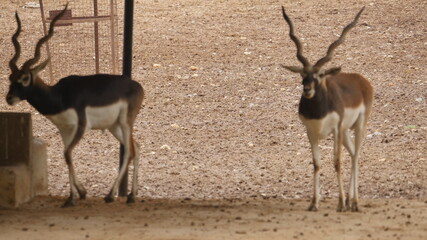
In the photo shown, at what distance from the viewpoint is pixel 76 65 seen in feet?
58.3

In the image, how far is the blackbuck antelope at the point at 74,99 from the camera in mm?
9617

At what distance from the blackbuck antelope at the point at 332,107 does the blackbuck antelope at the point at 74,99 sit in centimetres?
164

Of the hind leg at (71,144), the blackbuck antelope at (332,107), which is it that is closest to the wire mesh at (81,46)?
the hind leg at (71,144)

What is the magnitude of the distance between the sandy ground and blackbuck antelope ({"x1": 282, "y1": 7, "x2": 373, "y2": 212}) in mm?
432

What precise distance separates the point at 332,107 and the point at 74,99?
2307 mm

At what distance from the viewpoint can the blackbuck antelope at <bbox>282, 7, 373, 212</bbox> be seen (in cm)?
930

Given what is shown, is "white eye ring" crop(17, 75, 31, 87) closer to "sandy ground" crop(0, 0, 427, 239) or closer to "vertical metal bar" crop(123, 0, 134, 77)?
"sandy ground" crop(0, 0, 427, 239)

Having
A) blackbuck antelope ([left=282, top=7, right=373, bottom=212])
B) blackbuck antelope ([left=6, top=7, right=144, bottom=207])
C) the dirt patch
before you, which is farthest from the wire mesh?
blackbuck antelope ([left=282, top=7, right=373, bottom=212])

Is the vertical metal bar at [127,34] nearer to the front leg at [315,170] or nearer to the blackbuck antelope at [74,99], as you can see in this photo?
the blackbuck antelope at [74,99]

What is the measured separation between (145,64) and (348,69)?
3410mm

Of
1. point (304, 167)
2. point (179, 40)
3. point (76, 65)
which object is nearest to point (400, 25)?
point (179, 40)

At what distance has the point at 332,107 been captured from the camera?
9.39 m

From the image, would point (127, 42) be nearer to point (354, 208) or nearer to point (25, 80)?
point (25, 80)

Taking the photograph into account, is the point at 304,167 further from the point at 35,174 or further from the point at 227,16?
the point at 227,16
